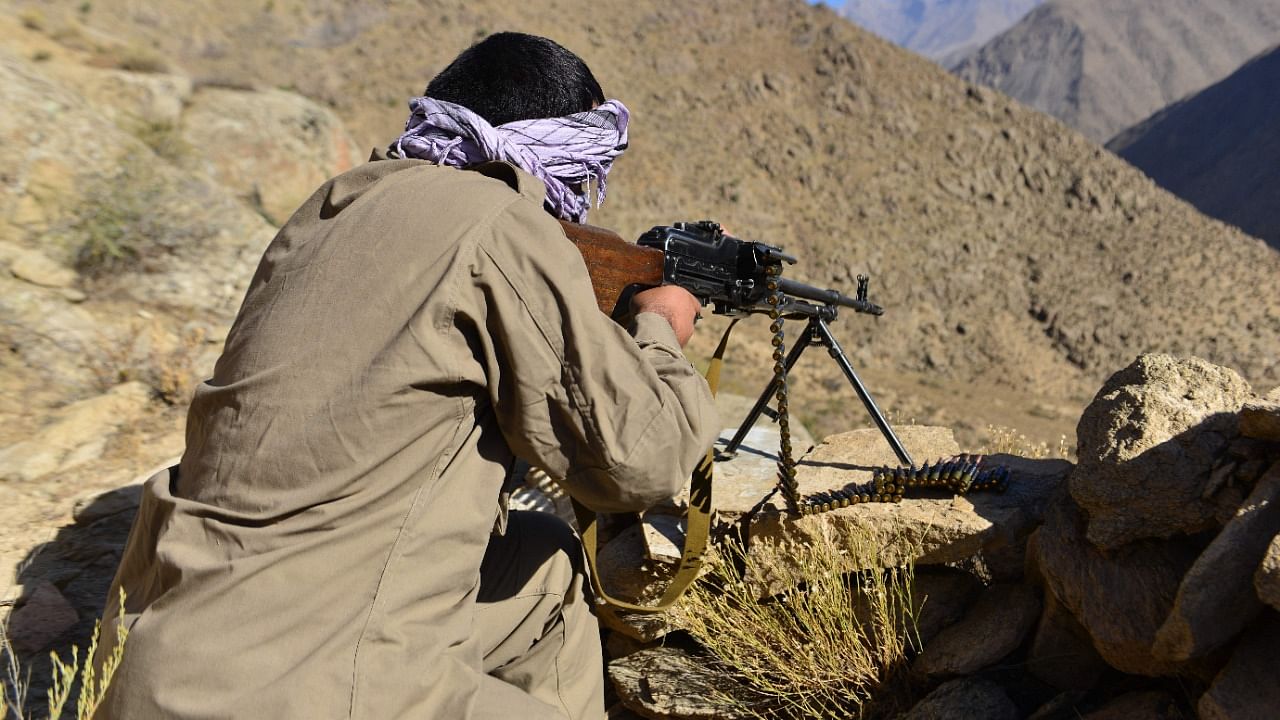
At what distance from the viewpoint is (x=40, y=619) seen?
8.02 feet

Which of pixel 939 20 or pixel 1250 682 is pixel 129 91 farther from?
pixel 939 20

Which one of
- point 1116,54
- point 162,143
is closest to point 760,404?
point 162,143

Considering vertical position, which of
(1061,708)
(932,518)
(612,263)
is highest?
(612,263)

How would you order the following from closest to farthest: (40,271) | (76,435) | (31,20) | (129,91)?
(76,435) → (40,271) → (129,91) → (31,20)

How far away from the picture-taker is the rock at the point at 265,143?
10.5 m

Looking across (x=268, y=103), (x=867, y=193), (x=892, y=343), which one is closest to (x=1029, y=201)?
(x=867, y=193)

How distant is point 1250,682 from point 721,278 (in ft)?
5.32

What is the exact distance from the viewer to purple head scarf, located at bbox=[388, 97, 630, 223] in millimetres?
1653

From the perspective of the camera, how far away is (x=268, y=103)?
11.9 metres

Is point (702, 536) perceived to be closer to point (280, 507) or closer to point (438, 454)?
point (438, 454)

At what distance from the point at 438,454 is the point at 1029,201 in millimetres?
20876

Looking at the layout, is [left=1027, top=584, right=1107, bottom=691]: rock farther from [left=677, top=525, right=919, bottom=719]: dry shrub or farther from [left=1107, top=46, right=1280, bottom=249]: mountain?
[left=1107, top=46, right=1280, bottom=249]: mountain

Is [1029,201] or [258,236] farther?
[1029,201]

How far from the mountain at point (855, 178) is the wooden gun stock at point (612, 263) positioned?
8.77 metres
